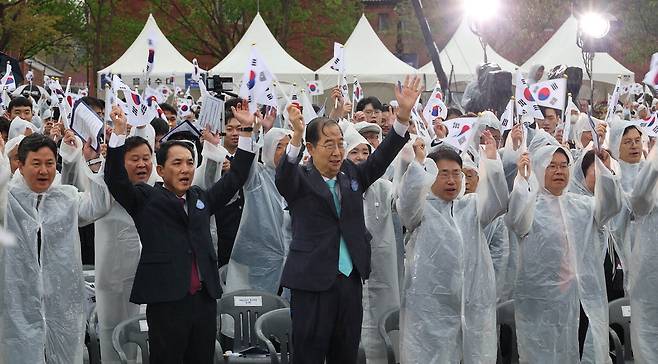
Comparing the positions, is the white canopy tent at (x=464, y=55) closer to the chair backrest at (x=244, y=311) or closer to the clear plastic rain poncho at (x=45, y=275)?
the chair backrest at (x=244, y=311)

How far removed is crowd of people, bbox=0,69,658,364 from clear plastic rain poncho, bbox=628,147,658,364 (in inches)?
0.4

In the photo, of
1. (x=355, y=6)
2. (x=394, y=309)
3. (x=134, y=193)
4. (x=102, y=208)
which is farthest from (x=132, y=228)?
(x=355, y=6)

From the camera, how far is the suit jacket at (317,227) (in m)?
5.49

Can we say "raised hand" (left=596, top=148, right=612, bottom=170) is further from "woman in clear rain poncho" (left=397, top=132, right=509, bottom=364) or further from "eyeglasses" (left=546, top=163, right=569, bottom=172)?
"woman in clear rain poncho" (left=397, top=132, right=509, bottom=364)

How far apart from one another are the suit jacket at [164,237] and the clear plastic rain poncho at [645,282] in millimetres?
2623

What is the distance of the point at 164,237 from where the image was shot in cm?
554

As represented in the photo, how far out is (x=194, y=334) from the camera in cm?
552

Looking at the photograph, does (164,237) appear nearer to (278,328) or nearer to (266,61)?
(278,328)

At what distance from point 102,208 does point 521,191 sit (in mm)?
2337

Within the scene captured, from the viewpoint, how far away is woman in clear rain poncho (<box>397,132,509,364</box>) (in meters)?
6.10

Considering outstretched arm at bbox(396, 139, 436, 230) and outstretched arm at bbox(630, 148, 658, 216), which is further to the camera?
outstretched arm at bbox(630, 148, 658, 216)

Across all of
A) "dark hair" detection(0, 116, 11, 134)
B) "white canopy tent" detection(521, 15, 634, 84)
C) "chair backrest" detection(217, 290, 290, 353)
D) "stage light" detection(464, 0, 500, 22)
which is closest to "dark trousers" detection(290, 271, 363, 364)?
"chair backrest" detection(217, 290, 290, 353)

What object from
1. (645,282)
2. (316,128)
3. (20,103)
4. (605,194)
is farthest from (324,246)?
(20,103)

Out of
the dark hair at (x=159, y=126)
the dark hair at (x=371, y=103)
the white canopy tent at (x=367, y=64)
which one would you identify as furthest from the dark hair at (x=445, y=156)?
the white canopy tent at (x=367, y=64)
